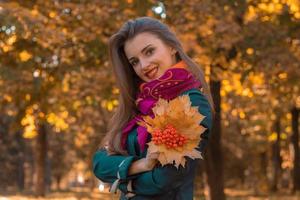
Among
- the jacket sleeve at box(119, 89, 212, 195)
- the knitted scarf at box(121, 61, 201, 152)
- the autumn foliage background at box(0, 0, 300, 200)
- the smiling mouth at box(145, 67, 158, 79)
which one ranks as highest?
the autumn foliage background at box(0, 0, 300, 200)

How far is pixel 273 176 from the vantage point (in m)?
28.8

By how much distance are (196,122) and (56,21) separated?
10.7 m

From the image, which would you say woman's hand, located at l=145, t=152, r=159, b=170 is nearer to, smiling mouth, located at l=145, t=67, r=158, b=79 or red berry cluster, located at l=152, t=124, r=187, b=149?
red berry cluster, located at l=152, t=124, r=187, b=149

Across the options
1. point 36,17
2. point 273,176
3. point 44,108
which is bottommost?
point 273,176

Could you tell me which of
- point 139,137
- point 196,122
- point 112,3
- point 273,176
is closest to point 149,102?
point 139,137

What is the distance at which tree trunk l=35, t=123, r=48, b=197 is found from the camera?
858 inches

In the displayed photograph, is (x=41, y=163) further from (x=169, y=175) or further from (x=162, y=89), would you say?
(x=169, y=175)

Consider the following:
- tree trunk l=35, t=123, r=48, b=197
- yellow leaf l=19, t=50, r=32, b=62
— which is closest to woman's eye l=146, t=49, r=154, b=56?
yellow leaf l=19, t=50, r=32, b=62

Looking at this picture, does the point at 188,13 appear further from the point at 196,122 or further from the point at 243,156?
the point at 243,156

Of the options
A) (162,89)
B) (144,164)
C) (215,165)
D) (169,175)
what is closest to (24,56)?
(215,165)

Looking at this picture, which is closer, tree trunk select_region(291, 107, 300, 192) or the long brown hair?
the long brown hair

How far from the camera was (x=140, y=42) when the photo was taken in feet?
9.45

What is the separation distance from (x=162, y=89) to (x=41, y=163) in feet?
67.0

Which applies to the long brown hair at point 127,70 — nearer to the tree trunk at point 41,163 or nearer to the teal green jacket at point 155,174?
the teal green jacket at point 155,174
